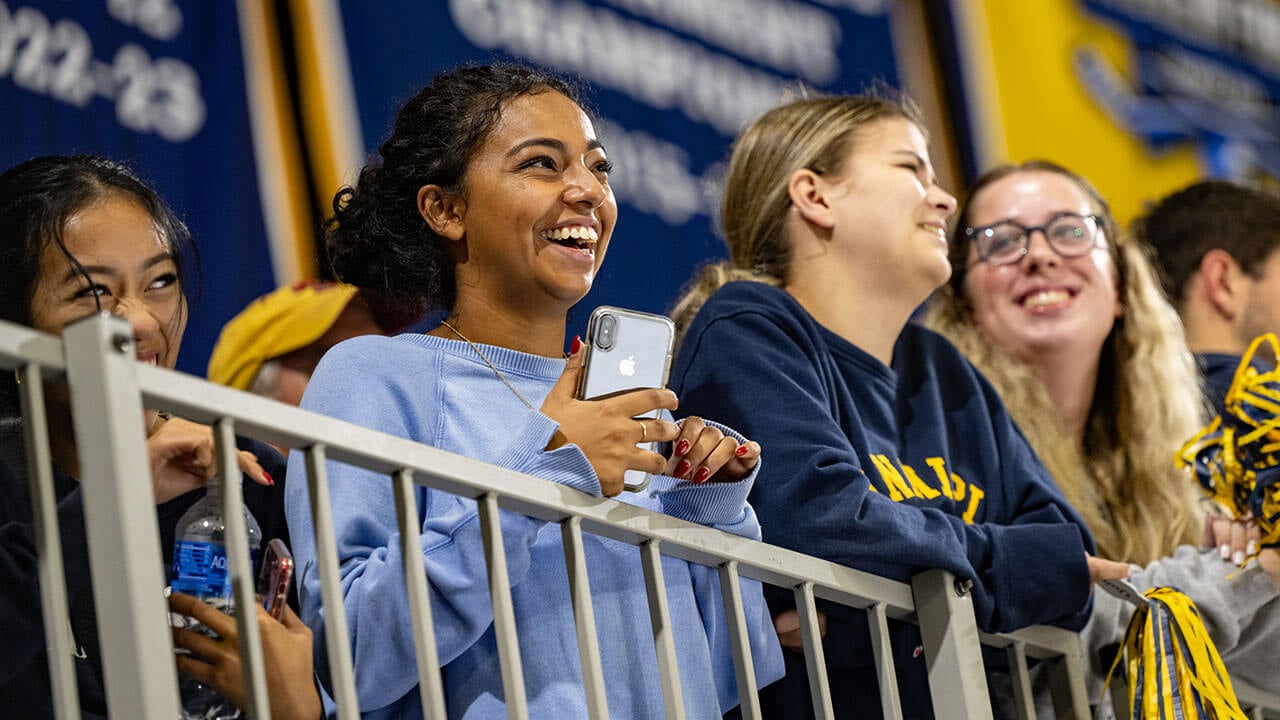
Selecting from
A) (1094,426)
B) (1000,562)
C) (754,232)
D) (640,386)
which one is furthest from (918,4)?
(640,386)

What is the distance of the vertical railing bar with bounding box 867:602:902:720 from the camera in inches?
69.7

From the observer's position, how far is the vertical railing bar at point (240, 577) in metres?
1.28

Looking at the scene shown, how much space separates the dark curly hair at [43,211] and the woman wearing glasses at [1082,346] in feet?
4.95

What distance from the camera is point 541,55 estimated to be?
375 cm

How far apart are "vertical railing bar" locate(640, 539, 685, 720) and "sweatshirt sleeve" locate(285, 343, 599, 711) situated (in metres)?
0.11

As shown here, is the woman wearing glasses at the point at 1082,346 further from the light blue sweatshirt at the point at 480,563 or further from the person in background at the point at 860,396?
the light blue sweatshirt at the point at 480,563

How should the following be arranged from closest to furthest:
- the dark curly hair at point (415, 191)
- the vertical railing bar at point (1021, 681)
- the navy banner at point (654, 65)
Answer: the dark curly hair at point (415, 191), the vertical railing bar at point (1021, 681), the navy banner at point (654, 65)

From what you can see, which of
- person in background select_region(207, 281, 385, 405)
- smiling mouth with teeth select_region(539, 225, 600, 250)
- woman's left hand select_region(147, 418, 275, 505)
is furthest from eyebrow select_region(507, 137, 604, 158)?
person in background select_region(207, 281, 385, 405)

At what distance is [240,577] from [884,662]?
79 centimetres

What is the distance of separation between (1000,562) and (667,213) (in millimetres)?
2188

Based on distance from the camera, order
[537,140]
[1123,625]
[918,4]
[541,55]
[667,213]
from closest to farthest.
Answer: [537,140] < [1123,625] < [541,55] < [667,213] < [918,4]

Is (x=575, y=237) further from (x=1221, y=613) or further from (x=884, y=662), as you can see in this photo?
(x=1221, y=613)

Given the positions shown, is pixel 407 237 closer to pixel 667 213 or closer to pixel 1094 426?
pixel 1094 426

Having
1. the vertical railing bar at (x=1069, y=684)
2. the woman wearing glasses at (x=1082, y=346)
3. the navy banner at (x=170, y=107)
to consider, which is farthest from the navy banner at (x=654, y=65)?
the vertical railing bar at (x=1069, y=684)
